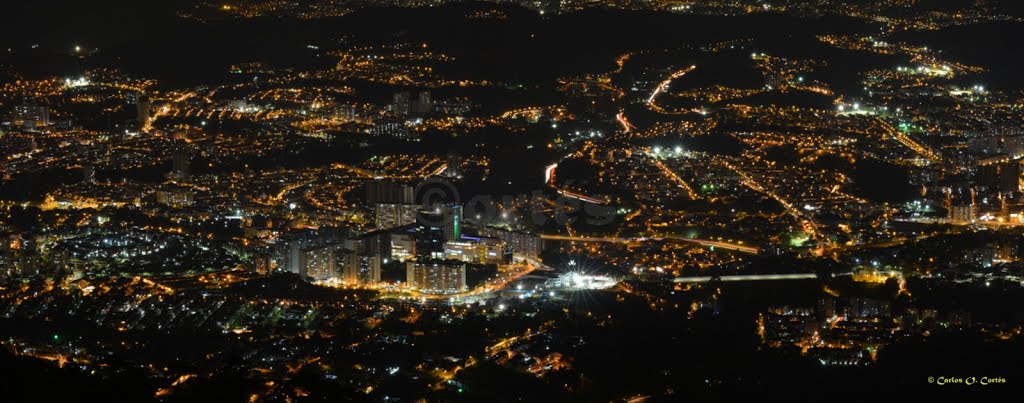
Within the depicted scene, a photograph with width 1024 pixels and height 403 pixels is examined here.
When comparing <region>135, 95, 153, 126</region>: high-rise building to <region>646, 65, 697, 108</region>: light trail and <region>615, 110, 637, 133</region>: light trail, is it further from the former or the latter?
<region>646, 65, 697, 108</region>: light trail

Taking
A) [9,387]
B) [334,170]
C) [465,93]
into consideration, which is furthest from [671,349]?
[465,93]

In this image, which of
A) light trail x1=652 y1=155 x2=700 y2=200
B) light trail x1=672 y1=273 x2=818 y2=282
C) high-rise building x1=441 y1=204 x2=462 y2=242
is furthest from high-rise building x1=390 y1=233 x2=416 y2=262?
light trail x1=652 y1=155 x2=700 y2=200

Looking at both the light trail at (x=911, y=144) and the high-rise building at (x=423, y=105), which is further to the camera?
the high-rise building at (x=423, y=105)

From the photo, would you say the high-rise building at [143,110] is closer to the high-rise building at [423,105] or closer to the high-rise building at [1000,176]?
the high-rise building at [423,105]

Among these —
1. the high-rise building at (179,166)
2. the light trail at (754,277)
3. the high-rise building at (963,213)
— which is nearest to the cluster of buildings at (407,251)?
the light trail at (754,277)

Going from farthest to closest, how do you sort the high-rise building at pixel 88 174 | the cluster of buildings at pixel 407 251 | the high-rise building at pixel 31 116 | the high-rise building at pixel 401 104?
the high-rise building at pixel 401 104 → the high-rise building at pixel 31 116 → the high-rise building at pixel 88 174 → the cluster of buildings at pixel 407 251

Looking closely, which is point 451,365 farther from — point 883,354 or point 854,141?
point 854,141
